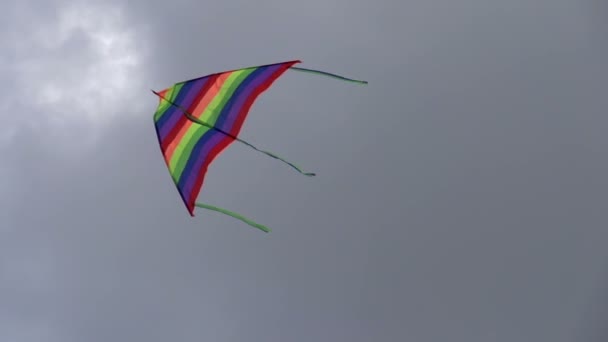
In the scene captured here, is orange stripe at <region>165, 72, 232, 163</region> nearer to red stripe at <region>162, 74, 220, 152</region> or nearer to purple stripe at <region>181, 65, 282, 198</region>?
red stripe at <region>162, 74, 220, 152</region>

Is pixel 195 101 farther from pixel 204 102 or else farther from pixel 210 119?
pixel 210 119

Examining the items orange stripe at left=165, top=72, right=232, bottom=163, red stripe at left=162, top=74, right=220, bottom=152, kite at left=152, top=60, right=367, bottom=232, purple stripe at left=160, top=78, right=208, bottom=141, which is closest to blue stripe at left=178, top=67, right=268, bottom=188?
kite at left=152, top=60, right=367, bottom=232

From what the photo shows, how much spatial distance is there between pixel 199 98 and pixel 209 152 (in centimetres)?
195

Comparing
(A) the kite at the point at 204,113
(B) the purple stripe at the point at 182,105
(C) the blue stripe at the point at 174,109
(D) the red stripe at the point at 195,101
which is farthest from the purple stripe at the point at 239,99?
(C) the blue stripe at the point at 174,109

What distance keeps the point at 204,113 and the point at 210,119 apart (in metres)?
0.31

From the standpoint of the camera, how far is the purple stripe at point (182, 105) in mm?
24469

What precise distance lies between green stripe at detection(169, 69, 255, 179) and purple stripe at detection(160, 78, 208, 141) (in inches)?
23.5

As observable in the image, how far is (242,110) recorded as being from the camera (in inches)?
985

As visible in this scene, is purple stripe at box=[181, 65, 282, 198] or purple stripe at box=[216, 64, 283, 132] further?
purple stripe at box=[216, 64, 283, 132]

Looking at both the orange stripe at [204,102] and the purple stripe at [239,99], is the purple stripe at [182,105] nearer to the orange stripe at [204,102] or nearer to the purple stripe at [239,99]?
the orange stripe at [204,102]

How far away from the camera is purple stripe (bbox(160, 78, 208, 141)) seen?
80.3 ft

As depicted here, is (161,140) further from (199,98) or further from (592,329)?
(592,329)

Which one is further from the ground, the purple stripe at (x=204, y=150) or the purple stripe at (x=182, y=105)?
the purple stripe at (x=182, y=105)

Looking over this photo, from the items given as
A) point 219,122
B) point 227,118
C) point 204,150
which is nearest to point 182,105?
point 219,122
